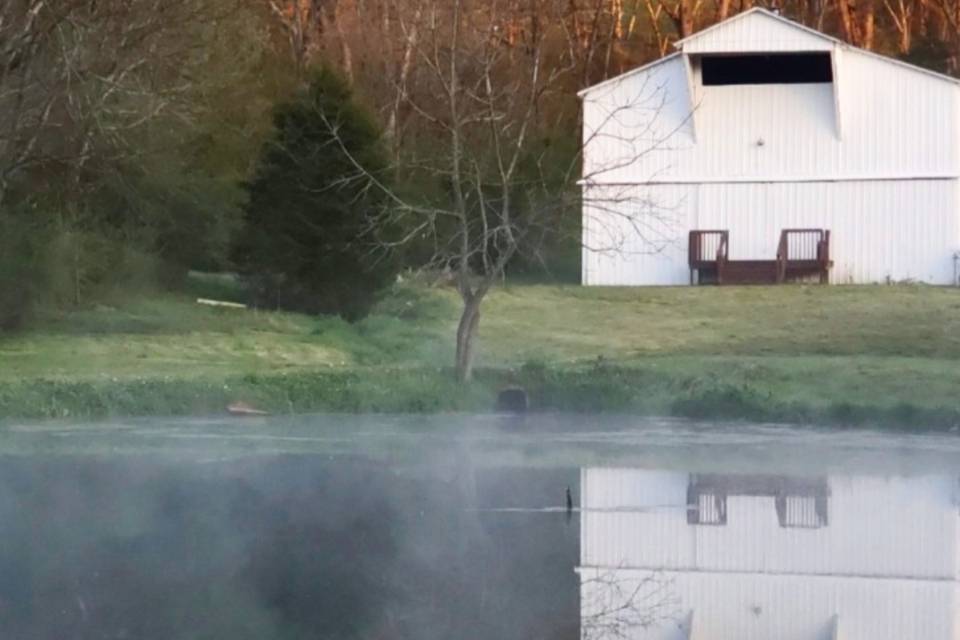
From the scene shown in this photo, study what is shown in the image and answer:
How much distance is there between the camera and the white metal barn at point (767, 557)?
1145 cm

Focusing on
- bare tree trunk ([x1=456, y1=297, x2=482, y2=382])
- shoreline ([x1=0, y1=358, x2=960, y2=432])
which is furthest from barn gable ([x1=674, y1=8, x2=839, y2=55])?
shoreline ([x1=0, y1=358, x2=960, y2=432])

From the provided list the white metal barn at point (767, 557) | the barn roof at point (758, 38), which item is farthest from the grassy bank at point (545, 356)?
the barn roof at point (758, 38)

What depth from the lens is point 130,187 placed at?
40.2 m

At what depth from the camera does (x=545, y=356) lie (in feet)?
102

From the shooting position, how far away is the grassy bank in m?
23.6

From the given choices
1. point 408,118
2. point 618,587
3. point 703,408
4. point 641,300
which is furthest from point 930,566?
point 408,118

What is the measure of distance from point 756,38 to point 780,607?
34.9 meters

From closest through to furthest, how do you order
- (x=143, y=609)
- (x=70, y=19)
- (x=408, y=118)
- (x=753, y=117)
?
(x=143, y=609) → (x=70, y=19) → (x=753, y=117) → (x=408, y=118)

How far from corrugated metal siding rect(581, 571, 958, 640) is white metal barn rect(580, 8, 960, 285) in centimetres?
3251

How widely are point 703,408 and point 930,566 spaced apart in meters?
10.3

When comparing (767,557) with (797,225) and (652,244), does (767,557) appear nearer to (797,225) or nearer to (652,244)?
(652,244)

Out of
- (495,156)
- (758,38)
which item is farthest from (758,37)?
(495,156)

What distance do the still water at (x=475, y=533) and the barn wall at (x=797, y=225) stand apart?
953 inches

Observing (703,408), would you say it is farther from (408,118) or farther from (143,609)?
(408,118)
